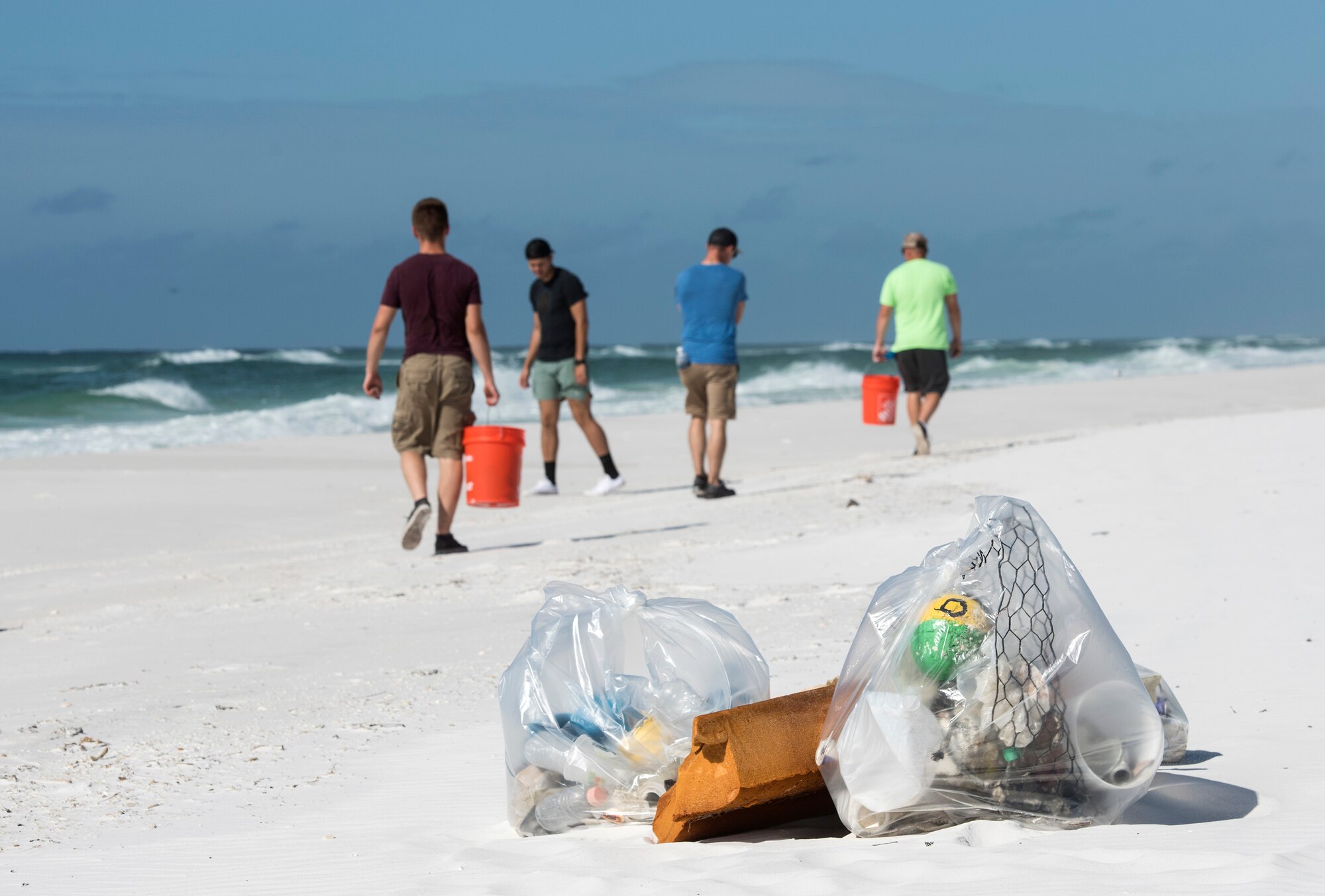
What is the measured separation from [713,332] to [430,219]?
8.26ft

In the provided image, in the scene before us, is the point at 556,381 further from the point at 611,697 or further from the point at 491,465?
the point at 611,697

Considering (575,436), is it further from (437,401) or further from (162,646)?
(162,646)

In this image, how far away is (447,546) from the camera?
7.00m

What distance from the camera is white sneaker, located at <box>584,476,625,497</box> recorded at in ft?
32.3

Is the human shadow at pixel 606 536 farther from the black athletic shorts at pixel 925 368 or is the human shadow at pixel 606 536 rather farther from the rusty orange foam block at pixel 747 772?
the rusty orange foam block at pixel 747 772

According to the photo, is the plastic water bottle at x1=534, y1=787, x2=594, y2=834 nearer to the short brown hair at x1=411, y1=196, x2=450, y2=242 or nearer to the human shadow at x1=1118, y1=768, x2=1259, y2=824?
the human shadow at x1=1118, y1=768, x2=1259, y2=824

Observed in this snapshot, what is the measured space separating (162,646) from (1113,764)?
371cm

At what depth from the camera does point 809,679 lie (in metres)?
4.05

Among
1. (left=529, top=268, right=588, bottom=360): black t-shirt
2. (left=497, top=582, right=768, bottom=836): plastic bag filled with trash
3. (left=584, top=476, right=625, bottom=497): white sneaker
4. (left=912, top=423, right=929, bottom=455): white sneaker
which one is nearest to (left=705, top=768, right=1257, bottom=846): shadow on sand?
(left=497, top=582, right=768, bottom=836): plastic bag filled with trash

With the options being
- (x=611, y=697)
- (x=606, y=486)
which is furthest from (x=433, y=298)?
(x=611, y=697)

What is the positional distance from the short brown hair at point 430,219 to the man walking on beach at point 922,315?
14.0 feet

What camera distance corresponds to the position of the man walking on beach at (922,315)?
33.1ft

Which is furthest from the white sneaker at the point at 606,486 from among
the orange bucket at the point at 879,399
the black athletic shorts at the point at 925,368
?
the black athletic shorts at the point at 925,368

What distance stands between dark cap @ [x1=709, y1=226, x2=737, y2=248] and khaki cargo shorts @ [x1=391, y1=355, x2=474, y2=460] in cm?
244
